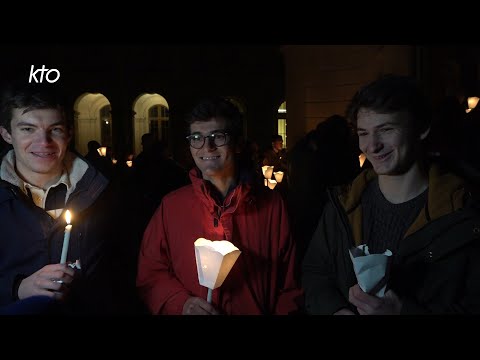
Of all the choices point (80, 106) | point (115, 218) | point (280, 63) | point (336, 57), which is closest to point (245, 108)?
point (280, 63)

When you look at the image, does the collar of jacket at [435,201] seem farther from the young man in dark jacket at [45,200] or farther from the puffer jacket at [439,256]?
the young man in dark jacket at [45,200]

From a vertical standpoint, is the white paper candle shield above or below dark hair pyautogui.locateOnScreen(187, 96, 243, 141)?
below

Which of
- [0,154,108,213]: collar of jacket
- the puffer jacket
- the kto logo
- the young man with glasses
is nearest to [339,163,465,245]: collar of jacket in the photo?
the puffer jacket

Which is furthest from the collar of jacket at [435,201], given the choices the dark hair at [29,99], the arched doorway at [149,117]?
the arched doorway at [149,117]

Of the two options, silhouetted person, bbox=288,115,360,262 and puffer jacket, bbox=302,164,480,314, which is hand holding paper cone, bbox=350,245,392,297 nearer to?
puffer jacket, bbox=302,164,480,314

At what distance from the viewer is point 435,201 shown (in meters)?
2.20

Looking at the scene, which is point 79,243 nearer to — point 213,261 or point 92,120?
point 213,261

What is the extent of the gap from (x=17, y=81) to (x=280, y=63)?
25653 mm

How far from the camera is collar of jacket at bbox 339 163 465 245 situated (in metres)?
2.18

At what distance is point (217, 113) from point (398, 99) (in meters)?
1.00

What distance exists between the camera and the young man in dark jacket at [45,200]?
99.7 inches

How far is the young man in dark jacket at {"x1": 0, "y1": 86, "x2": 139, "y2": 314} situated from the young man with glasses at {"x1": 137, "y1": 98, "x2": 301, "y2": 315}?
327 mm

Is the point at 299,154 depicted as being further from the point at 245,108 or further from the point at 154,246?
the point at 245,108

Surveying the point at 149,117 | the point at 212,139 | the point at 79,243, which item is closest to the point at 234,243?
the point at 212,139
